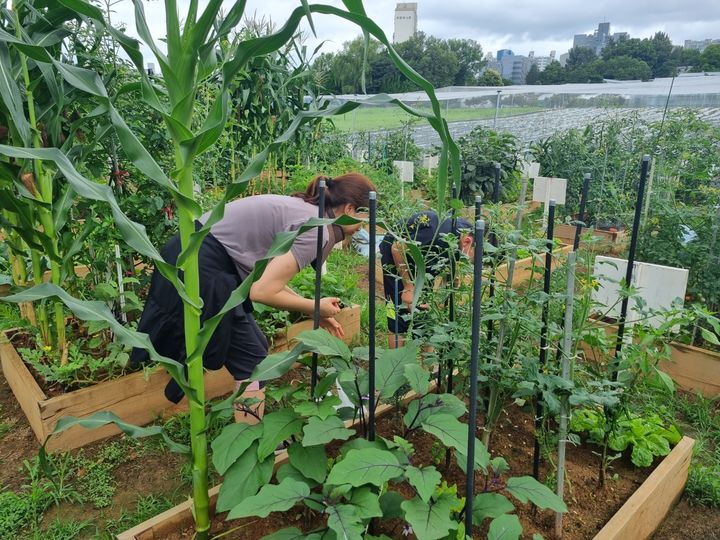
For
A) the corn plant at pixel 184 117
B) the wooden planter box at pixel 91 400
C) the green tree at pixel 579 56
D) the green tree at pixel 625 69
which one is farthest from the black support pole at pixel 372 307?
the green tree at pixel 579 56

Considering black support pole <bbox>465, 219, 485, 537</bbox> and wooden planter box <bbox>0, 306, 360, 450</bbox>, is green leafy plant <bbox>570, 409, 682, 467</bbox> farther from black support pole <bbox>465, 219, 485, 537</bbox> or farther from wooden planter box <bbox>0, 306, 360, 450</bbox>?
wooden planter box <bbox>0, 306, 360, 450</bbox>

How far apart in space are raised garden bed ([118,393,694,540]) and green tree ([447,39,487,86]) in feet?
125

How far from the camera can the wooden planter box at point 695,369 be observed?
3160 mm

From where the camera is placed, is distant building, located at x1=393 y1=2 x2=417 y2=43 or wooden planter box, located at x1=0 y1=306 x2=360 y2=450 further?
distant building, located at x1=393 y1=2 x2=417 y2=43

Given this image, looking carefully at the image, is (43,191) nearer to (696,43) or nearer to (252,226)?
(252,226)

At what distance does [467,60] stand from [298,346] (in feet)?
→ 141

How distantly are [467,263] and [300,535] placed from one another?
1.10 metres

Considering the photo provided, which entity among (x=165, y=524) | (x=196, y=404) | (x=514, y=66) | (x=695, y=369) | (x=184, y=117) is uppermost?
(x=514, y=66)

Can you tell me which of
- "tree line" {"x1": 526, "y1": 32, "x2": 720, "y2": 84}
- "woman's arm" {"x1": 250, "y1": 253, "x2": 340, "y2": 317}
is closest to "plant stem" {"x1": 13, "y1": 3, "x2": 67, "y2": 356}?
"woman's arm" {"x1": 250, "y1": 253, "x2": 340, "y2": 317}

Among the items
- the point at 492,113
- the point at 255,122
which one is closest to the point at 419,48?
the point at 492,113

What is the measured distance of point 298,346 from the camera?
1597 mm

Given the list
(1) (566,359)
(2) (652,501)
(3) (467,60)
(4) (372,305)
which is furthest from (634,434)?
(3) (467,60)

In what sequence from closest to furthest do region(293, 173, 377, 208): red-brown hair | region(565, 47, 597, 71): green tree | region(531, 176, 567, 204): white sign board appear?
region(293, 173, 377, 208): red-brown hair
region(531, 176, 567, 204): white sign board
region(565, 47, 597, 71): green tree

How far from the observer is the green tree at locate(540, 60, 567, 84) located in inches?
1207
